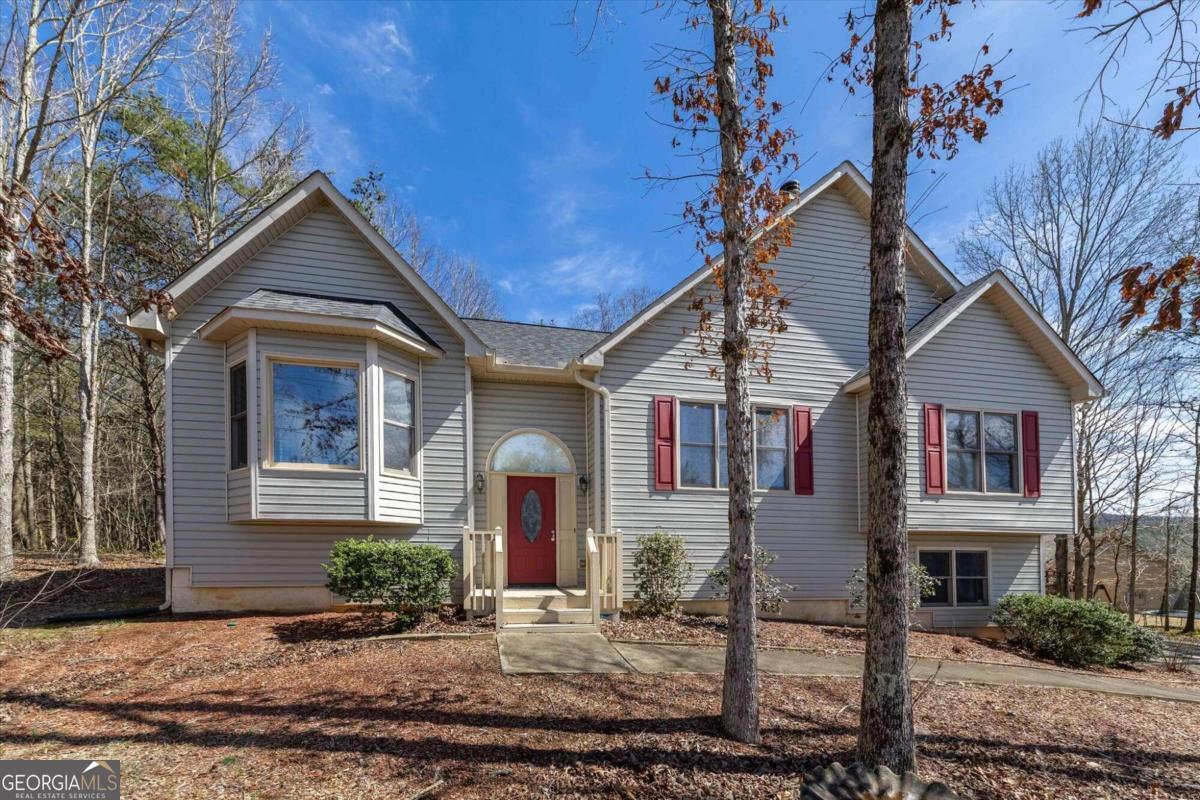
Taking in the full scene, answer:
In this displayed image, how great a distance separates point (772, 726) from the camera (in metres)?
4.82

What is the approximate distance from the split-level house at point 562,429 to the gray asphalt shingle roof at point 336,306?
54 millimetres

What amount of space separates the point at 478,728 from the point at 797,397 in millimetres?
7992

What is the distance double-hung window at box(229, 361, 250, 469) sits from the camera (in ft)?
27.1

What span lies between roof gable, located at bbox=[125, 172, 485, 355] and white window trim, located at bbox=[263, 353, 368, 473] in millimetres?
1584

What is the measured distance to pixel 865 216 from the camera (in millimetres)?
11453

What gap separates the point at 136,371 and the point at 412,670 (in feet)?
52.8

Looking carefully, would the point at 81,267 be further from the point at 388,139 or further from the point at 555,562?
the point at 388,139

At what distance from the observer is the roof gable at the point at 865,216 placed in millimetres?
9797

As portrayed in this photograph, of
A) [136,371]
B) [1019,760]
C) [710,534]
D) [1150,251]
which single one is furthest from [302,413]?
[1150,251]

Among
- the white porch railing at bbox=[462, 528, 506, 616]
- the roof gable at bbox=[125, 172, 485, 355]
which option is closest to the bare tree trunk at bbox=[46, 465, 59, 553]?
the roof gable at bbox=[125, 172, 485, 355]

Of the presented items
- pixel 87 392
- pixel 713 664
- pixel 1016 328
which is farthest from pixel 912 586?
pixel 87 392

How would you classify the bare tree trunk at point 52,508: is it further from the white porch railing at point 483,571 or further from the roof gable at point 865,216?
the roof gable at point 865,216

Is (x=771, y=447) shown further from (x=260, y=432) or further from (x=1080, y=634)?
(x=260, y=432)

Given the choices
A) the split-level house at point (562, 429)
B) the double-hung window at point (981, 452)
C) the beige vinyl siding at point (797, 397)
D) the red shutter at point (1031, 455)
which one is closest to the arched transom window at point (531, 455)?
the split-level house at point (562, 429)
